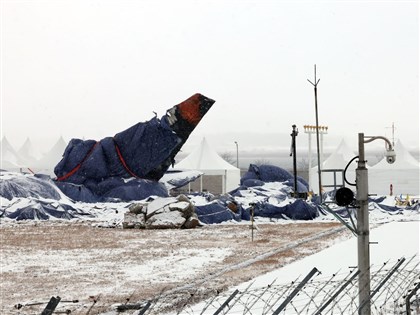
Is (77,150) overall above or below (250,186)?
above

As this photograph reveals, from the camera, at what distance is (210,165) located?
45.7 m

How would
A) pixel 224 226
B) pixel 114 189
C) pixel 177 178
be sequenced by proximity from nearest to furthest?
pixel 224 226
pixel 114 189
pixel 177 178

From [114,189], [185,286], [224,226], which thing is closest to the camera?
[185,286]

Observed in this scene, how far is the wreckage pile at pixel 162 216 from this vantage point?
27398 mm

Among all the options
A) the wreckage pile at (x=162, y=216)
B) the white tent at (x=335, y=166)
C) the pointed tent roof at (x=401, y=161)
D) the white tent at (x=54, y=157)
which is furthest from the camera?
the white tent at (x=54, y=157)

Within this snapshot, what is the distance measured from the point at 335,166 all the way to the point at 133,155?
2057 centimetres

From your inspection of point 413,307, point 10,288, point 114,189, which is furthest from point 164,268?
point 114,189

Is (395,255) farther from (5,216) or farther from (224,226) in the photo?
(5,216)

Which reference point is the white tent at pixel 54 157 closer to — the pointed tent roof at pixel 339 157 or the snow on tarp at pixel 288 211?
the pointed tent roof at pixel 339 157

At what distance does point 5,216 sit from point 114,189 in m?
8.19

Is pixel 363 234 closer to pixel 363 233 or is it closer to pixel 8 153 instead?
pixel 363 233

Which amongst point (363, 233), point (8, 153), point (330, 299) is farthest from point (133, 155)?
point (8, 153)

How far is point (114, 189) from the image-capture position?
3816 cm

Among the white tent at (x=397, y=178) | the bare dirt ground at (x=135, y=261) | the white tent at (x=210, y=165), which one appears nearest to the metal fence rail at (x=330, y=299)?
the bare dirt ground at (x=135, y=261)
